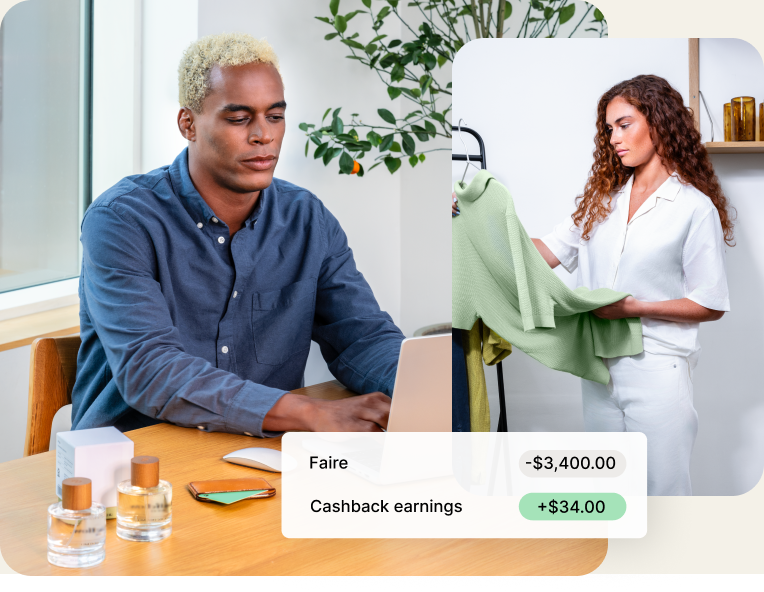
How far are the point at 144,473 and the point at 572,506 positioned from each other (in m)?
0.35

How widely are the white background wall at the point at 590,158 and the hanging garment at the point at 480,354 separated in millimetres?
24

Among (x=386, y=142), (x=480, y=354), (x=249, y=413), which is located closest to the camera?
(x=480, y=354)

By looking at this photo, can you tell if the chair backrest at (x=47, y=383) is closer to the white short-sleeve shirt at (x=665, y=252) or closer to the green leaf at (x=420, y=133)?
the white short-sleeve shirt at (x=665, y=252)

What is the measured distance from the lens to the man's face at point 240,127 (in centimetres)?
123

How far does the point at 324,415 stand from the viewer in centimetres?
93

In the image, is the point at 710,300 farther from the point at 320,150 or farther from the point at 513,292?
the point at 320,150

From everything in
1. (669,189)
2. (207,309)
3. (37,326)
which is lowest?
(37,326)

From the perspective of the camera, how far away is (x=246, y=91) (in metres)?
1.23

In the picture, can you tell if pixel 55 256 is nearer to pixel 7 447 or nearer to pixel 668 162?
pixel 7 447

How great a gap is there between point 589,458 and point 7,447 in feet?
4.63

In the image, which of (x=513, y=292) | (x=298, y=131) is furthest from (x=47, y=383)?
(x=298, y=131)

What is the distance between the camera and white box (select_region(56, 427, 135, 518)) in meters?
0.62

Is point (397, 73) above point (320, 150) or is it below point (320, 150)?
above

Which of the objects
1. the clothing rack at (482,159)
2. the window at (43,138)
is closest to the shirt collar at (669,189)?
the clothing rack at (482,159)
